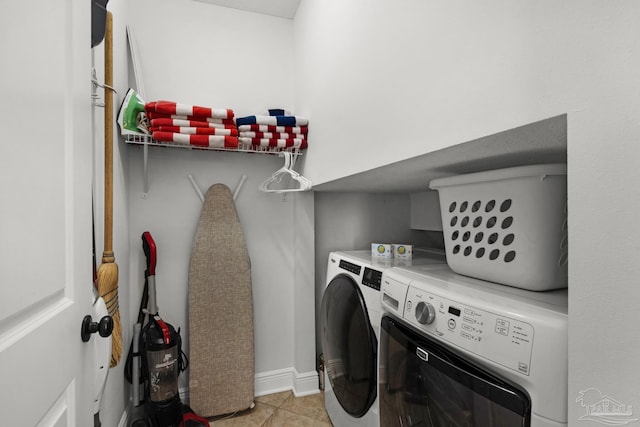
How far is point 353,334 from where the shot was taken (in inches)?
52.4

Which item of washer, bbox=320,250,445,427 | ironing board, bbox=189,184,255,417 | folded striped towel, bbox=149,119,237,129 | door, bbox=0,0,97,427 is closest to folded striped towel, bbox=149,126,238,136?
folded striped towel, bbox=149,119,237,129

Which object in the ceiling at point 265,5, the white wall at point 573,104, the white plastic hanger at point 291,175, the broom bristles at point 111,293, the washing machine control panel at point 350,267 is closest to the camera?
the white wall at point 573,104

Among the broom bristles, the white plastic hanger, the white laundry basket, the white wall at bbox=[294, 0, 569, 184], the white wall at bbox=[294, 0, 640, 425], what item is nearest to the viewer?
the white wall at bbox=[294, 0, 640, 425]

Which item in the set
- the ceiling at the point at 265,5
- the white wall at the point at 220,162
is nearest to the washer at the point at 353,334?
the white wall at the point at 220,162

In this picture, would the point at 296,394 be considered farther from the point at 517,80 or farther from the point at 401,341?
the point at 517,80

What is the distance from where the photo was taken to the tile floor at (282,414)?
5.71 ft

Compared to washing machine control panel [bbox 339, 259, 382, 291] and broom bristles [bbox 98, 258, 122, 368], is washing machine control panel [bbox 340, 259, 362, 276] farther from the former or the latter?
broom bristles [bbox 98, 258, 122, 368]

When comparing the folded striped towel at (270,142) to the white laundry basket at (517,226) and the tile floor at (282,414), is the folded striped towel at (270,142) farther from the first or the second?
the tile floor at (282,414)

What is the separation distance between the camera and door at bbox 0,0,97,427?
0.50 metres

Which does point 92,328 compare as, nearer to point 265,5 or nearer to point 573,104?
point 573,104

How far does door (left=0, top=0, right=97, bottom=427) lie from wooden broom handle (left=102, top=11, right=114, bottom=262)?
1.33ft

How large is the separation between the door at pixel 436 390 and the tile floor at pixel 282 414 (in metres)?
0.85

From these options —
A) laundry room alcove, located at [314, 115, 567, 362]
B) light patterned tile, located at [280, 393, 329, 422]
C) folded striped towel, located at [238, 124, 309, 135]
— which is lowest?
light patterned tile, located at [280, 393, 329, 422]

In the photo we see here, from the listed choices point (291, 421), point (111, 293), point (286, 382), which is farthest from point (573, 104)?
point (286, 382)
